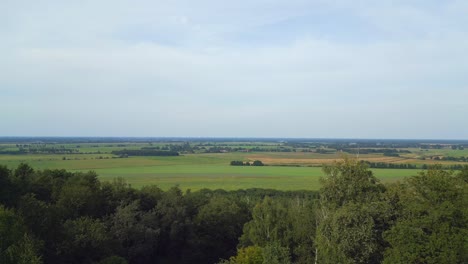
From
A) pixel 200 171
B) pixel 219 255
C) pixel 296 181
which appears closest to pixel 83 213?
pixel 219 255

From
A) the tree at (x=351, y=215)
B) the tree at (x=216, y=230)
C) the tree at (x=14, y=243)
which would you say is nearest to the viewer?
the tree at (x=14, y=243)

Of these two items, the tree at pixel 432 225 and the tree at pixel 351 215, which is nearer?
the tree at pixel 432 225

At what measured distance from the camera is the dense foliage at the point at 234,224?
75.3 feet

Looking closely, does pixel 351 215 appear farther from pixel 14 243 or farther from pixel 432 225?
pixel 14 243

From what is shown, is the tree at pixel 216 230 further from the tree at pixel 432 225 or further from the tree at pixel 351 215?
the tree at pixel 432 225

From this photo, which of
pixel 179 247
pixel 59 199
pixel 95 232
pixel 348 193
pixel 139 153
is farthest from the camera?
pixel 139 153

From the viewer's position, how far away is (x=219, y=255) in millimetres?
41125

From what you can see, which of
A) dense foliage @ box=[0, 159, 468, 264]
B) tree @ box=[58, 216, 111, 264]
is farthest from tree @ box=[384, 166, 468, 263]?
tree @ box=[58, 216, 111, 264]

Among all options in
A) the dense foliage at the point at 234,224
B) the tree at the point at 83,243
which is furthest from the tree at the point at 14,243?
the tree at the point at 83,243

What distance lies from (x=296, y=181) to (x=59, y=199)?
54.1 metres

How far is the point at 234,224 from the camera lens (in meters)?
43.4

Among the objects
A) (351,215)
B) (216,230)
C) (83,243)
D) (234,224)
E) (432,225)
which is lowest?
(216,230)

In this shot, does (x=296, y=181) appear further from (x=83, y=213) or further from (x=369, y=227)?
(x=369, y=227)

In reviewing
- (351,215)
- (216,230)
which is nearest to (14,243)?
(351,215)
